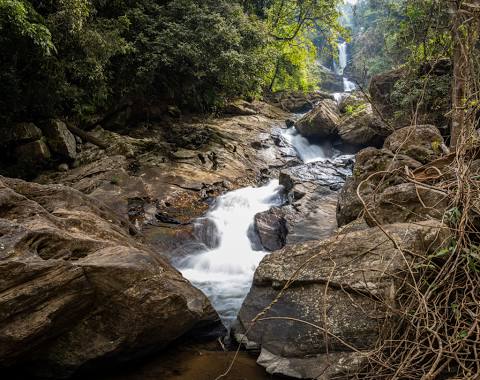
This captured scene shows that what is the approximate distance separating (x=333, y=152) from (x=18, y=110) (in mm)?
11953

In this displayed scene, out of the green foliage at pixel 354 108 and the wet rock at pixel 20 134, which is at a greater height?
the green foliage at pixel 354 108

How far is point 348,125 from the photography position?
1647 cm

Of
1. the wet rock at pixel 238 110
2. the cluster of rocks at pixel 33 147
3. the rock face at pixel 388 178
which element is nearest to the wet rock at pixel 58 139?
the cluster of rocks at pixel 33 147

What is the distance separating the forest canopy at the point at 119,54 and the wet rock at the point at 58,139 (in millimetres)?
381

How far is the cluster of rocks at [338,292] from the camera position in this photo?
3721 mm

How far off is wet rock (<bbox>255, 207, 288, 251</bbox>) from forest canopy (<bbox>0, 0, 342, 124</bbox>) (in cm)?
595

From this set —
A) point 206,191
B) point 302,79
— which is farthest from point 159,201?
point 302,79

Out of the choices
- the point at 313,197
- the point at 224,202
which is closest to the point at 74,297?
the point at 224,202

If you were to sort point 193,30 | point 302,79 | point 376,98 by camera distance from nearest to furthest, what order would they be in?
point 193,30 < point 376,98 < point 302,79

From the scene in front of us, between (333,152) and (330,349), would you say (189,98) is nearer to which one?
(333,152)

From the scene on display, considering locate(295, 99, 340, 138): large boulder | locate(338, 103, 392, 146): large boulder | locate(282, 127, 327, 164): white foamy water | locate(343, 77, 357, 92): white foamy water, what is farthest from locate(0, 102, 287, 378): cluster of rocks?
locate(343, 77, 357, 92): white foamy water

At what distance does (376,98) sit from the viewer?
14562 millimetres

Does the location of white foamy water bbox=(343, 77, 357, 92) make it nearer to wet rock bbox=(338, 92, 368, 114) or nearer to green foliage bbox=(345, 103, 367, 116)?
wet rock bbox=(338, 92, 368, 114)

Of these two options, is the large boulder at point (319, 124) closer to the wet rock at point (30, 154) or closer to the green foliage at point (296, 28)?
the green foliage at point (296, 28)
